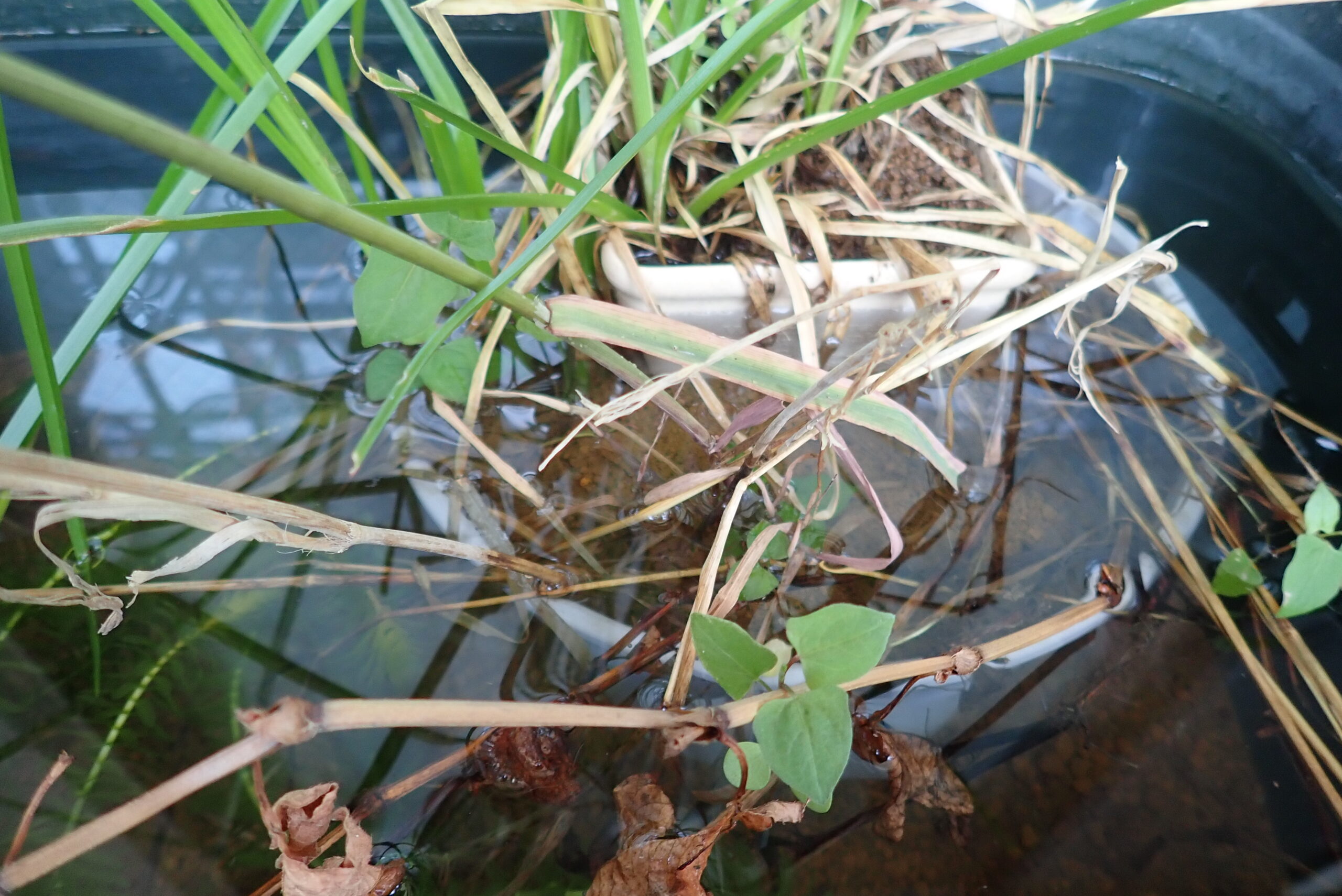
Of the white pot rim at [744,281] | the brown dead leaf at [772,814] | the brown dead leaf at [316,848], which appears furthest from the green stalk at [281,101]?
the brown dead leaf at [772,814]

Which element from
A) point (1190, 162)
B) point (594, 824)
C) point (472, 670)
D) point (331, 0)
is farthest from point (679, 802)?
point (1190, 162)

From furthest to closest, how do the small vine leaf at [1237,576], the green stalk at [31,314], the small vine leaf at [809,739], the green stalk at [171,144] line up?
the small vine leaf at [1237,576] < the green stalk at [31,314] < the small vine leaf at [809,739] < the green stalk at [171,144]

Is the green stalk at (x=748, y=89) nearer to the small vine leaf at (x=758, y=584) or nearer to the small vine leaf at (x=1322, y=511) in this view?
the small vine leaf at (x=758, y=584)

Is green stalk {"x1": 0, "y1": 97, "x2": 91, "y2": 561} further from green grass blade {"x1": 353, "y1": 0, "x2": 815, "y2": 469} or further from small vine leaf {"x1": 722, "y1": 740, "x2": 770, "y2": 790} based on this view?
small vine leaf {"x1": 722, "y1": 740, "x2": 770, "y2": 790}

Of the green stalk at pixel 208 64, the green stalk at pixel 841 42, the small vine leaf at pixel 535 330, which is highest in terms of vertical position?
the green stalk at pixel 841 42

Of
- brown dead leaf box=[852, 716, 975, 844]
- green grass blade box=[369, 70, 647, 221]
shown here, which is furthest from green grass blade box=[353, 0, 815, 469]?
brown dead leaf box=[852, 716, 975, 844]

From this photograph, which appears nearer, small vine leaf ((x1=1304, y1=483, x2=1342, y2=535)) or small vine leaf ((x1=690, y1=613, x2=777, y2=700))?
small vine leaf ((x1=690, y1=613, x2=777, y2=700))

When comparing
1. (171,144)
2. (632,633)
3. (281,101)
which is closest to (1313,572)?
(632,633)

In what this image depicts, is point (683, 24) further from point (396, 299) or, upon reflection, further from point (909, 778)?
point (909, 778)
